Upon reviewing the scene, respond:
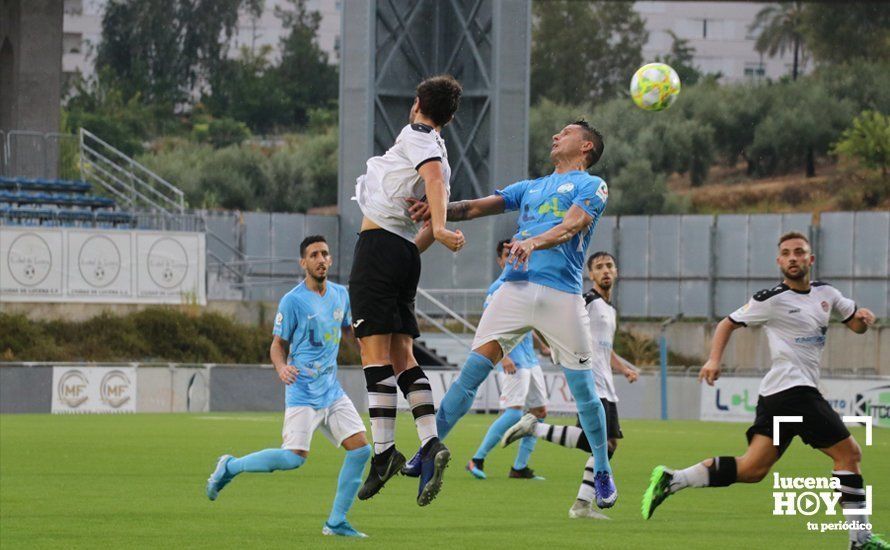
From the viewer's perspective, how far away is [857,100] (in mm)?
75438

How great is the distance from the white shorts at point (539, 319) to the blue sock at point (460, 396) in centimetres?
20

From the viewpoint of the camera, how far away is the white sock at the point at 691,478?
11.3 m

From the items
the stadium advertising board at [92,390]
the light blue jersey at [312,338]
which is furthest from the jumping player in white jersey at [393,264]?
the stadium advertising board at [92,390]

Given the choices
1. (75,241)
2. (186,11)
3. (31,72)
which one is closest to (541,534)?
(75,241)

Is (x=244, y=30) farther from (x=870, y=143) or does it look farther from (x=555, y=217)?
(x=555, y=217)

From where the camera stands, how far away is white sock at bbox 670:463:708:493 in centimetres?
1134

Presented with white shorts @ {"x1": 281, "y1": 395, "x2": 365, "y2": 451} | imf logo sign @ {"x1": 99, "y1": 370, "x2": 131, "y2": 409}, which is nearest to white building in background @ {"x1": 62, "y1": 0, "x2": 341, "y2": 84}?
imf logo sign @ {"x1": 99, "y1": 370, "x2": 131, "y2": 409}

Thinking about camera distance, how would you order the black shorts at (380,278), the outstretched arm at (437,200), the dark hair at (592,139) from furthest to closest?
the dark hair at (592,139) → the black shorts at (380,278) → the outstretched arm at (437,200)

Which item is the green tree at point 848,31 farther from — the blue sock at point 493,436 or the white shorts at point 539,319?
the white shorts at point 539,319

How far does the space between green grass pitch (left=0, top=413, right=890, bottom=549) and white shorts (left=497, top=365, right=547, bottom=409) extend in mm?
904

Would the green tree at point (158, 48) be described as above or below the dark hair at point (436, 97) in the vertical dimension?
above

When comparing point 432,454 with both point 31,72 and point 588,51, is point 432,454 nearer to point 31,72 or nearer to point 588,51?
point 31,72

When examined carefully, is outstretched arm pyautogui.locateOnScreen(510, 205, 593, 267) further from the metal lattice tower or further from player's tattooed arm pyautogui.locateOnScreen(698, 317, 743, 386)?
the metal lattice tower

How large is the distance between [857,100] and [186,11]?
36.2 metres
